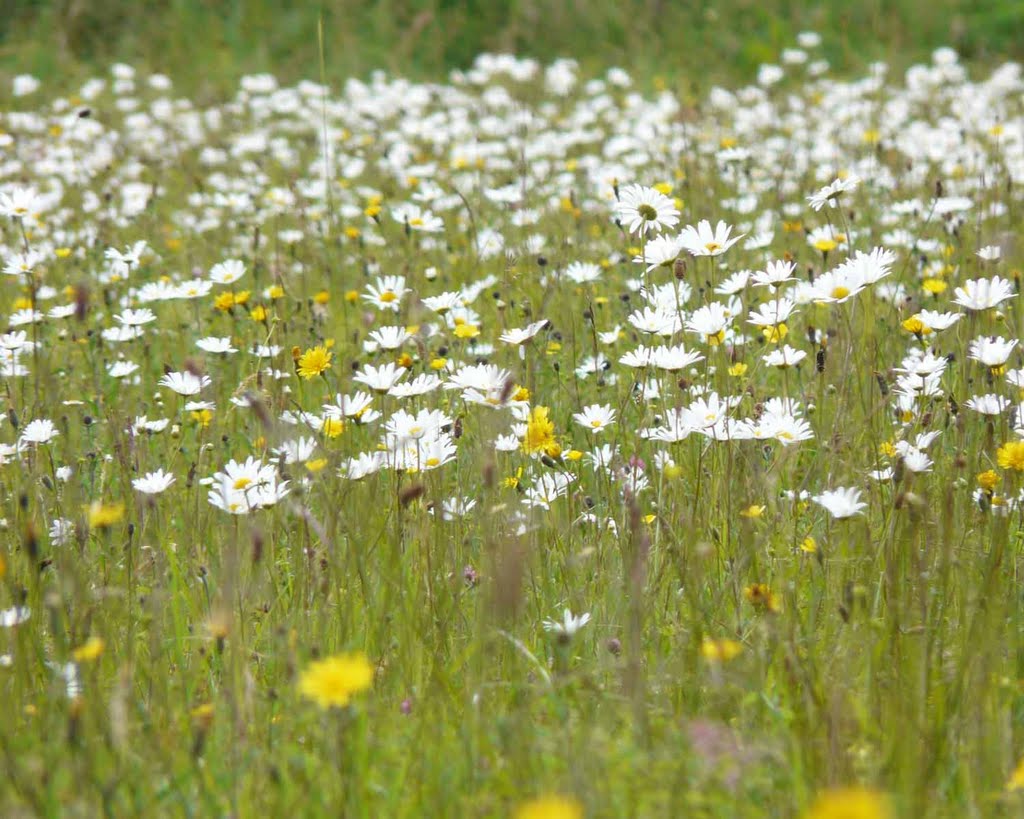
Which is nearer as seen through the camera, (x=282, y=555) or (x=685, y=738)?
(x=685, y=738)

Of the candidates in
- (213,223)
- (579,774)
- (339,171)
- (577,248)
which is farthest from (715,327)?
(339,171)

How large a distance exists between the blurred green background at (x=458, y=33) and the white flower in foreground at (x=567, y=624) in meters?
6.88

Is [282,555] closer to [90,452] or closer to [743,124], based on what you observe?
[90,452]

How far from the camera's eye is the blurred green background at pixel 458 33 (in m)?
8.59

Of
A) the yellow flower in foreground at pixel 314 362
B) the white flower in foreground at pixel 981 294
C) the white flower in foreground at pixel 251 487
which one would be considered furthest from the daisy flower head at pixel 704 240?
the white flower in foreground at pixel 251 487

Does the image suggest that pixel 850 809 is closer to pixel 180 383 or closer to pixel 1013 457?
pixel 1013 457

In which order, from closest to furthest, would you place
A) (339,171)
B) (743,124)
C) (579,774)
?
(579,774), (339,171), (743,124)

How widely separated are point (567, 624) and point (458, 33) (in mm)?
8085

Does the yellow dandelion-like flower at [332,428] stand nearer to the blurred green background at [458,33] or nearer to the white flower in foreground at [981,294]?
the white flower in foreground at [981,294]

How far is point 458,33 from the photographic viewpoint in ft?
30.4

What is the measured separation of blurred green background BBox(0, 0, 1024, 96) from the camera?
8.59 meters

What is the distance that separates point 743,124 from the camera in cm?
613

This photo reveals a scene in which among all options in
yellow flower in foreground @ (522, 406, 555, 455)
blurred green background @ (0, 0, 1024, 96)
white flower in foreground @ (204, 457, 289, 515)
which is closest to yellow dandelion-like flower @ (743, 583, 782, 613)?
yellow flower in foreground @ (522, 406, 555, 455)

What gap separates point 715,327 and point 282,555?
1026 mm
